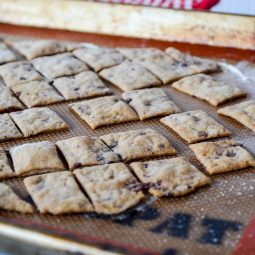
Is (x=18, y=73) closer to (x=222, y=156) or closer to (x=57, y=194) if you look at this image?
(x=57, y=194)

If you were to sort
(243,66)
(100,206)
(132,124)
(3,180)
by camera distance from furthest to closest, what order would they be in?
(243,66) < (132,124) < (3,180) < (100,206)

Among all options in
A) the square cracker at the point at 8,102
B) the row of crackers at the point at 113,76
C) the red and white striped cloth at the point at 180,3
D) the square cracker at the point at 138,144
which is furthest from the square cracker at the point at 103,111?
the red and white striped cloth at the point at 180,3

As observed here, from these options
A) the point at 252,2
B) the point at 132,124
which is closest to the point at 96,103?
the point at 132,124

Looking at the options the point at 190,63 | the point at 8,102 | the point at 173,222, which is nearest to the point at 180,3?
the point at 190,63

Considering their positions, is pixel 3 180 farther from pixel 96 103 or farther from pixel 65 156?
pixel 96 103

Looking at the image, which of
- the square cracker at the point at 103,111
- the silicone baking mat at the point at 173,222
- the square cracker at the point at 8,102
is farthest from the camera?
→ the square cracker at the point at 8,102

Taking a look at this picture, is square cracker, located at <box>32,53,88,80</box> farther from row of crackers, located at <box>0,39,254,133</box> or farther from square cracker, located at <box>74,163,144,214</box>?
square cracker, located at <box>74,163,144,214</box>

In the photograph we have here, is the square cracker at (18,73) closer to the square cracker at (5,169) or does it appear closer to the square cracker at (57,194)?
the square cracker at (5,169)
